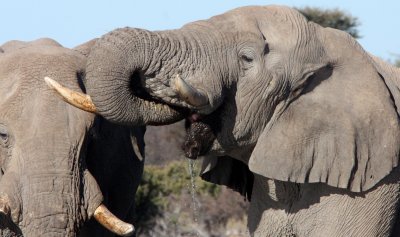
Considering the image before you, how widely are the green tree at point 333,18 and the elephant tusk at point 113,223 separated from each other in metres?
22.8

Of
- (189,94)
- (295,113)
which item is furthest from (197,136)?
(295,113)

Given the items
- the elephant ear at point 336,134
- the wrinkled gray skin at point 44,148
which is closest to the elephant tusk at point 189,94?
the elephant ear at point 336,134

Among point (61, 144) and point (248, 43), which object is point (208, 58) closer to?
point (248, 43)

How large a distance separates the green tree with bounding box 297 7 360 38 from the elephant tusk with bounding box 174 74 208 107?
23.6 meters

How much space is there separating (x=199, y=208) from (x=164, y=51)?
1207 cm

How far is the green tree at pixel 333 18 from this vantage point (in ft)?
104

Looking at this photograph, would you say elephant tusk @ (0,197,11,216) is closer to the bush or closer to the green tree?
the bush

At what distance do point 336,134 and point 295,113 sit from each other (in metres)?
0.26

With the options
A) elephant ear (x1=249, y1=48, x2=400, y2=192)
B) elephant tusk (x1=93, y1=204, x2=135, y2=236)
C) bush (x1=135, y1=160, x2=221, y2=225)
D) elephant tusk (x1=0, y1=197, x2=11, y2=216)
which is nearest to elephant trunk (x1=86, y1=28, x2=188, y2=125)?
elephant ear (x1=249, y1=48, x2=400, y2=192)

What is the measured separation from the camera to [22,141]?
8.75 metres

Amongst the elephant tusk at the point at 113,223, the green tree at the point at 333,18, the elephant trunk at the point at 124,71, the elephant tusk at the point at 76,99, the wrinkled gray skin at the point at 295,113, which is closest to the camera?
the elephant trunk at the point at 124,71

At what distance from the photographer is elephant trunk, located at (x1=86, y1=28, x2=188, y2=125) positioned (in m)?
7.74

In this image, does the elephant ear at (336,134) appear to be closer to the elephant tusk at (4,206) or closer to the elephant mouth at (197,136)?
the elephant mouth at (197,136)

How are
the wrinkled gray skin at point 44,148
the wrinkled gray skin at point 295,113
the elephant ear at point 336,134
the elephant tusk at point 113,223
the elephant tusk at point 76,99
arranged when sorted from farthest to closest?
the elephant tusk at point 113,223 < the wrinkled gray skin at point 44,148 < the elephant ear at point 336,134 < the wrinkled gray skin at point 295,113 < the elephant tusk at point 76,99
